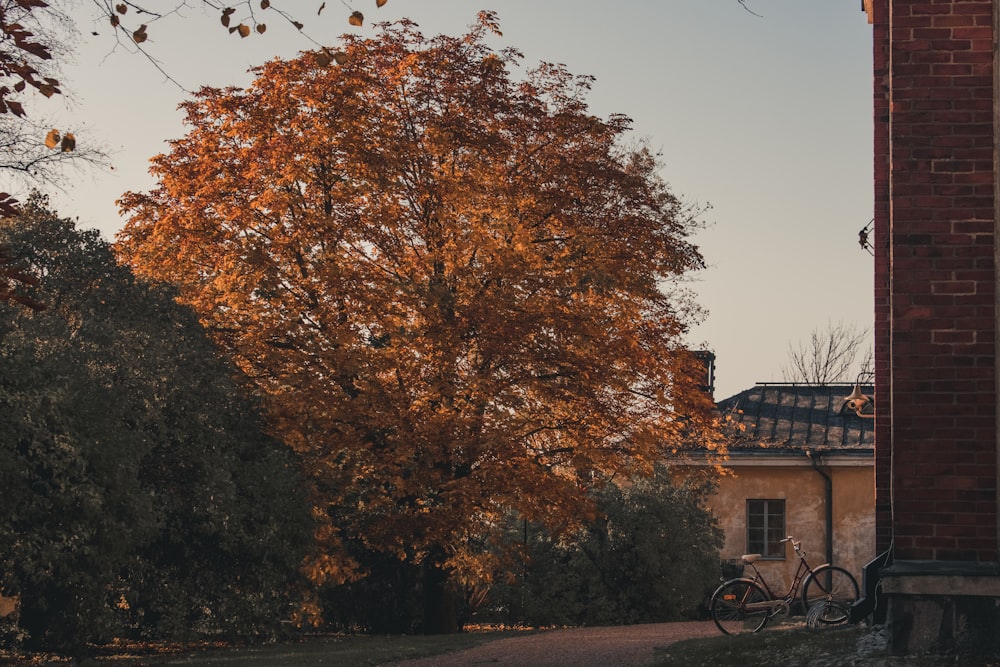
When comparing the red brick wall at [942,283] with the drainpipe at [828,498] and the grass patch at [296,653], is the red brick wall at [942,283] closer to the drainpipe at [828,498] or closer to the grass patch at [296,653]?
the grass patch at [296,653]

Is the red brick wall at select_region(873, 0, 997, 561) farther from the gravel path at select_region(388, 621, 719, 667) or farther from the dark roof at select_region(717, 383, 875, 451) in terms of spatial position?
the dark roof at select_region(717, 383, 875, 451)

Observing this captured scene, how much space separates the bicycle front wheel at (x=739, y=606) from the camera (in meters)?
16.1

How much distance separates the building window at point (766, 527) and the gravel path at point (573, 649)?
1305 cm

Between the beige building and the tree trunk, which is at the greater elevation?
the beige building

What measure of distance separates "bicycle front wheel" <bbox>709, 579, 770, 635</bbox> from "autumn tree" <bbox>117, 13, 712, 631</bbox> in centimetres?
313

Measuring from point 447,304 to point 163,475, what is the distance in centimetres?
491

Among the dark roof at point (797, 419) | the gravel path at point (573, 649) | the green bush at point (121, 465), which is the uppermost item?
the dark roof at point (797, 419)

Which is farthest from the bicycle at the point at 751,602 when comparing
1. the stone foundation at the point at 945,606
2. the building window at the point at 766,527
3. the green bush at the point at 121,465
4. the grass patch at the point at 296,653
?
the building window at the point at 766,527

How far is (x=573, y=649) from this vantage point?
16.3 m

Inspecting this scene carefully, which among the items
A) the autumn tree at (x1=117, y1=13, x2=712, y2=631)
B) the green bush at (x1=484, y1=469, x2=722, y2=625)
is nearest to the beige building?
the green bush at (x1=484, y1=469, x2=722, y2=625)

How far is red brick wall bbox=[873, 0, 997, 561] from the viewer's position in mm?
9992

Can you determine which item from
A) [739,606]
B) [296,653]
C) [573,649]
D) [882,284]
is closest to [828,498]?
[739,606]

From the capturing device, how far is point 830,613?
50.4 ft

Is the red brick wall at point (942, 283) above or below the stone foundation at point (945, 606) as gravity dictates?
above
